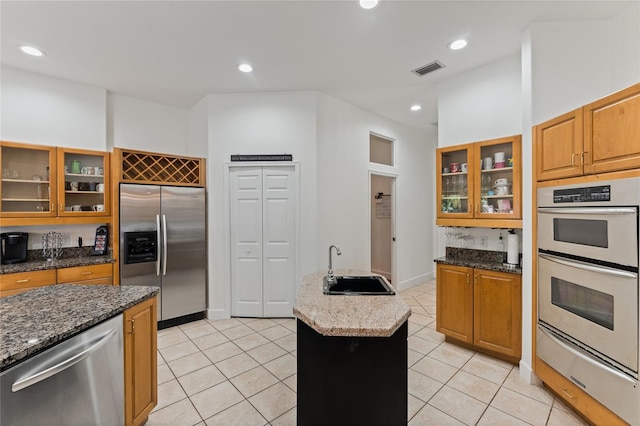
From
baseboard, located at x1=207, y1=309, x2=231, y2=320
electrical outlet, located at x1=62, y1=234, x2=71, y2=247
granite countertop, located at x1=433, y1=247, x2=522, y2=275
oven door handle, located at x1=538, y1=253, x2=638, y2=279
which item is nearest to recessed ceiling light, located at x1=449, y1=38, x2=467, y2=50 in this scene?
oven door handle, located at x1=538, y1=253, x2=638, y2=279

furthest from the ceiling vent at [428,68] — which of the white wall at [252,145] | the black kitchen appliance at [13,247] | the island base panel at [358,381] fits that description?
the black kitchen appliance at [13,247]

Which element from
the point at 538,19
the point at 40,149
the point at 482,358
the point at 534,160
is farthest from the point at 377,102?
the point at 40,149

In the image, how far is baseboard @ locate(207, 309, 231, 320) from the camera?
376 cm

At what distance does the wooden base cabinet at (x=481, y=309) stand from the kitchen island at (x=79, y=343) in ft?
9.12

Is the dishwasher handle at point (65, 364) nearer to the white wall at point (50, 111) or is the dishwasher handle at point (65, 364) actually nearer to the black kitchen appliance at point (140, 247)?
the black kitchen appliance at point (140, 247)

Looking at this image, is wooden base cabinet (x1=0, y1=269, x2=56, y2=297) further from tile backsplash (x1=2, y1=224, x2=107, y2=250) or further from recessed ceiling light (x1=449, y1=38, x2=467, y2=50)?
recessed ceiling light (x1=449, y1=38, x2=467, y2=50)

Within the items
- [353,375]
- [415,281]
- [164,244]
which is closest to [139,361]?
[353,375]

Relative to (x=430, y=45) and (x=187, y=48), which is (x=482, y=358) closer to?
(x=430, y=45)

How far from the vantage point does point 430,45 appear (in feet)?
8.68

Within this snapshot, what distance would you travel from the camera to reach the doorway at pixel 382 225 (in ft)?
17.6

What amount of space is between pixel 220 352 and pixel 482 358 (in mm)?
2697

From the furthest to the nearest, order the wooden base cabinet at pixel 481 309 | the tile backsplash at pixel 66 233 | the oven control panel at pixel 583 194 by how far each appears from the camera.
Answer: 1. the tile backsplash at pixel 66 233
2. the wooden base cabinet at pixel 481 309
3. the oven control panel at pixel 583 194

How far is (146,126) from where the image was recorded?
4.07m

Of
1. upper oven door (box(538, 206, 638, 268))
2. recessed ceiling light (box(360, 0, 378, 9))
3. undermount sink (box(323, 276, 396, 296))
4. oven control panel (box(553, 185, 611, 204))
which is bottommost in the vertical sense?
undermount sink (box(323, 276, 396, 296))
